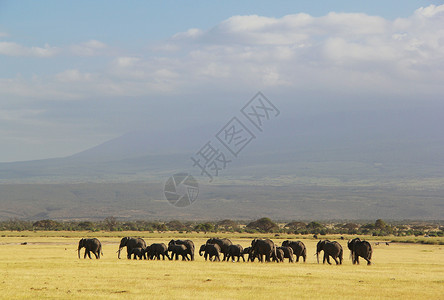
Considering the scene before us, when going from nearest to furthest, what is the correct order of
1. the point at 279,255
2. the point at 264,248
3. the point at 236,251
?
the point at 264,248 → the point at 279,255 → the point at 236,251

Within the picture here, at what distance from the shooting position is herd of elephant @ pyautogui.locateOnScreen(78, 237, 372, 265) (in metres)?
35.3

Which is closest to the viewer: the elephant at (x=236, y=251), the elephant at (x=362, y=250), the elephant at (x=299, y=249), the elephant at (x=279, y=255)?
the elephant at (x=362, y=250)

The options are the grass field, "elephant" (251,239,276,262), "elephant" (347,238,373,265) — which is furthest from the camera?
"elephant" (251,239,276,262)

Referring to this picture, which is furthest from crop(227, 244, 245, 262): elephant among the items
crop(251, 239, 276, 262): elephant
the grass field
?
the grass field

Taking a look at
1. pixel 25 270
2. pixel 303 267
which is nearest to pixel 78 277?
pixel 25 270

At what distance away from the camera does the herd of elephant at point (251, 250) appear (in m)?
35.3

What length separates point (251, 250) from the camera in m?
36.3

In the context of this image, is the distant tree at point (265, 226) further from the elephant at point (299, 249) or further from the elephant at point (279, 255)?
the elephant at point (279, 255)

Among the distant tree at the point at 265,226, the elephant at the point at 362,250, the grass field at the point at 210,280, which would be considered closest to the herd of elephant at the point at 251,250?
the elephant at the point at 362,250

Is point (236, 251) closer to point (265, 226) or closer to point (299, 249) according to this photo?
point (299, 249)

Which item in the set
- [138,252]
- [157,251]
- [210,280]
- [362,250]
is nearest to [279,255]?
[362,250]

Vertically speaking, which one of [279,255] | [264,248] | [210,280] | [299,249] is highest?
[264,248]

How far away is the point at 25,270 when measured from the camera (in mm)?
29312

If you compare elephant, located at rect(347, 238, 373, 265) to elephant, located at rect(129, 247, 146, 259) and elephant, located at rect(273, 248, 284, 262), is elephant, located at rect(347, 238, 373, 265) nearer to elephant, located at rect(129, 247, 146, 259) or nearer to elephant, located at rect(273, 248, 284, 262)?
elephant, located at rect(273, 248, 284, 262)
